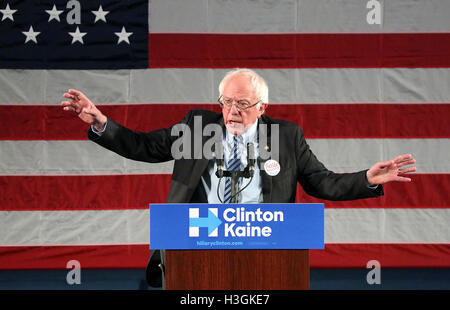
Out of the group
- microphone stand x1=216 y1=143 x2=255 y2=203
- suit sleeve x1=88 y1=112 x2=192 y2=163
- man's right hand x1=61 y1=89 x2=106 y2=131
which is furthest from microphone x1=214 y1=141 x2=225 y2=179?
man's right hand x1=61 y1=89 x2=106 y2=131

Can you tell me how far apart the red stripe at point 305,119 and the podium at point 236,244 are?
105 inches

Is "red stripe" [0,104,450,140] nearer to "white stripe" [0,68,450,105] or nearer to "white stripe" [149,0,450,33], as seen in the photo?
"white stripe" [0,68,450,105]

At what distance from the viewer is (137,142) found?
7.98 feet

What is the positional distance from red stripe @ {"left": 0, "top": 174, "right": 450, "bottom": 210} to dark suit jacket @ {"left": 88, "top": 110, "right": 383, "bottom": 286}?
1855mm

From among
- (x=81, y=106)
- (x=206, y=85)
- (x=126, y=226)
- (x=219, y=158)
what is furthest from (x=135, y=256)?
(x=219, y=158)

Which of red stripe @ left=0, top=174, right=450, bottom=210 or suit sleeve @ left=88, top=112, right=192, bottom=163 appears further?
red stripe @ left=0, top=174, right=450, bottom=210

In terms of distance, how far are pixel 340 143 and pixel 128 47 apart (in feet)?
6.59

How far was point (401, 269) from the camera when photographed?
434 centimetres

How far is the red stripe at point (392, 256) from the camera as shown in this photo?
14.1 feet

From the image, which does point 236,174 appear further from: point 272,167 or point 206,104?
point 206,104

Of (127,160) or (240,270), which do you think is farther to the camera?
(127,160)

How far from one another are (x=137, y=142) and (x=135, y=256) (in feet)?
6.99

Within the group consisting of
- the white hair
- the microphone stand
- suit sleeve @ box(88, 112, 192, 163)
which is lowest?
the microphone stand

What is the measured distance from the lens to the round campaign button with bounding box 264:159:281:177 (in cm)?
215
